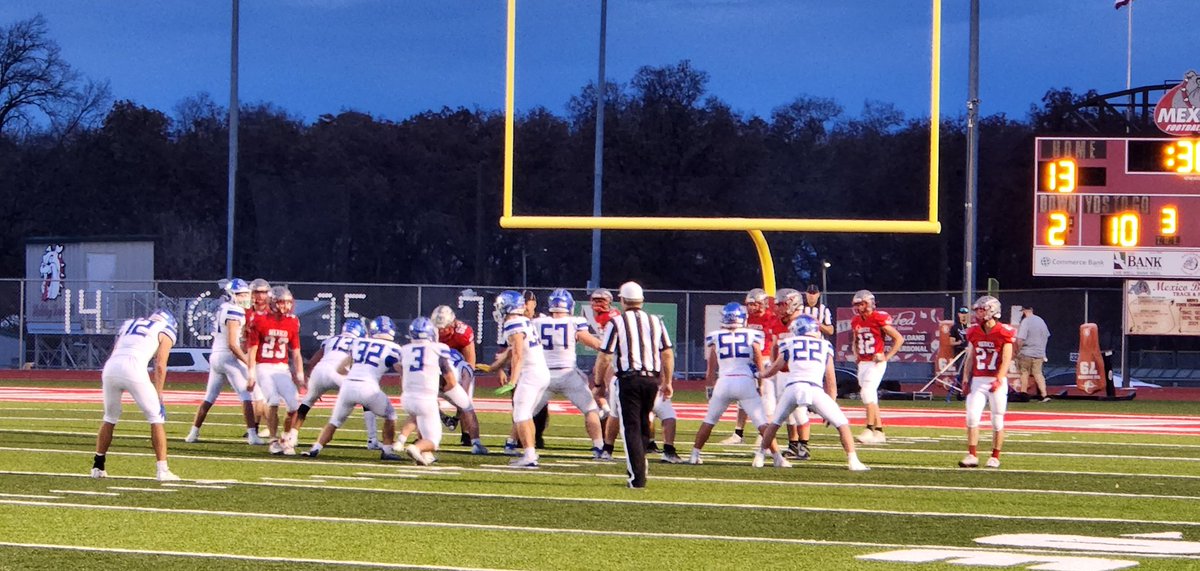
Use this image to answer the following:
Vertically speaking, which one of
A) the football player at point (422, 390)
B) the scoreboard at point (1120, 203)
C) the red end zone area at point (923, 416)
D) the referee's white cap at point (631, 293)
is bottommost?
the red end zone area at point (923, 416)

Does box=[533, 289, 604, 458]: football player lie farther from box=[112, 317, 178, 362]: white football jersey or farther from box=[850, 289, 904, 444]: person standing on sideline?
box=[850, 289, 904, 444]: person standing on sideline

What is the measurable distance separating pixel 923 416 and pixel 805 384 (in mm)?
8699

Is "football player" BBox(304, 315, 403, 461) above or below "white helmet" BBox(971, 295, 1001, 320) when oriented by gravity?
below

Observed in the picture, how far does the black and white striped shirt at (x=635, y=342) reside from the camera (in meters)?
11.5

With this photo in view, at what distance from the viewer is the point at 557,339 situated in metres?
13.9

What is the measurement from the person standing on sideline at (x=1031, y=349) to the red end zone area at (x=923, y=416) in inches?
106

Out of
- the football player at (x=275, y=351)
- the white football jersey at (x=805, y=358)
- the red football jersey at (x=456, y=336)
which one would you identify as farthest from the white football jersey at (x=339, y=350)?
the white football jersey at (x=805, y=358)

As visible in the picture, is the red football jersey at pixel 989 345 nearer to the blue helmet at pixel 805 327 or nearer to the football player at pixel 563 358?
the blue helmet at pixel 805 327

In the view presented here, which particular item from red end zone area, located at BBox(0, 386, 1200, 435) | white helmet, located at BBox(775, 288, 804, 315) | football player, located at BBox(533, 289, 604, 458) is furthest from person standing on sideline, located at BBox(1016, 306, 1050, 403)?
football player, located at BBox(533, 289, 604, 458)

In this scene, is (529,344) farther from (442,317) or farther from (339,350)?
(339,350)

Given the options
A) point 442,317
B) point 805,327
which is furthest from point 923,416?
point 442,317

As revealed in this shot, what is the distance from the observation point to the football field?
8125mm

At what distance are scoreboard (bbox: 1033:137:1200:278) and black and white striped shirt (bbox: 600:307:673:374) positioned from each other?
15.3 m

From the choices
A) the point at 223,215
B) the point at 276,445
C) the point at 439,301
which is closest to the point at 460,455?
the point at 276,445
